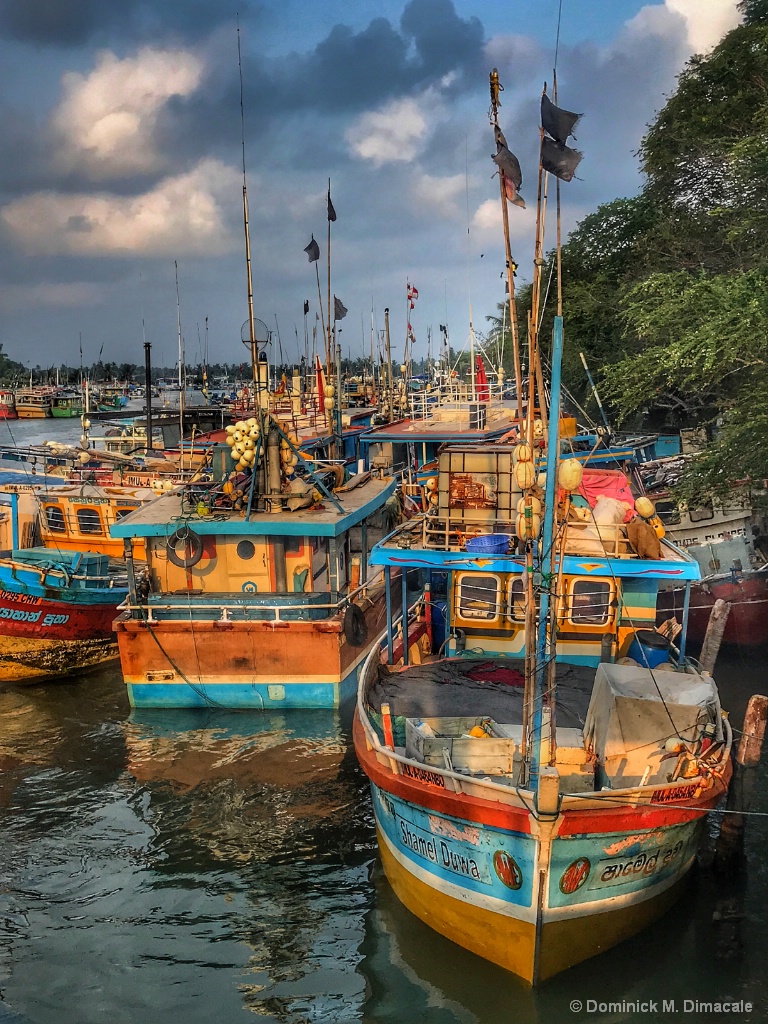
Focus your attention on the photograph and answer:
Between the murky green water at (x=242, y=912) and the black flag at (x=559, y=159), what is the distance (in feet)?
26.2

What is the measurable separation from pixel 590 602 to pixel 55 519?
602 inches

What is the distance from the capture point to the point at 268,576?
56.0 ft

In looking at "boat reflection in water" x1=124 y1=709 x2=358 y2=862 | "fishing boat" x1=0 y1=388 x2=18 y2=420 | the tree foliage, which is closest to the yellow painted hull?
"boat reflection in water" x1=124 y1=709 x2=358 y2=862

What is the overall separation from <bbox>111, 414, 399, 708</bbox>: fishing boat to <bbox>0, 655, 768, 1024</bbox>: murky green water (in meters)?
1.04

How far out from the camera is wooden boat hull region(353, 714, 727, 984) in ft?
27.7

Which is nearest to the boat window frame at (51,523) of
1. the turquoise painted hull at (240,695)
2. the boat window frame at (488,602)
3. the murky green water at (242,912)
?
the turquoise painted hull at (240,695)

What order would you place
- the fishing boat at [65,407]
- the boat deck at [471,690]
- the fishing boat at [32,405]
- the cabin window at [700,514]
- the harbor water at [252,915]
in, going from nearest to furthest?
the harbor water at [252,915], the boat deck at [471,690], the cabin window at [700,514], the fishing boat at [65,407], the fishing boat at [32,405]

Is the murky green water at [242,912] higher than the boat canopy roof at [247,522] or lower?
lower

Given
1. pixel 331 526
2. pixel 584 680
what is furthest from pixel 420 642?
pixel 584 680

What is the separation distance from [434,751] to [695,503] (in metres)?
13.5

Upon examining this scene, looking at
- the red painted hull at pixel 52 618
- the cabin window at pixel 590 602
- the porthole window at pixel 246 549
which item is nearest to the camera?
the cabin window at pixel 590 602

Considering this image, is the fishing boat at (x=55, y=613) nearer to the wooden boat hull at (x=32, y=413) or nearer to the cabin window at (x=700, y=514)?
the cabin window at (x=700, y=514)

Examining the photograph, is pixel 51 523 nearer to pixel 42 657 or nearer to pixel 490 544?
pixel 42 657

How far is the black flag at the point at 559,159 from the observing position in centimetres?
819
